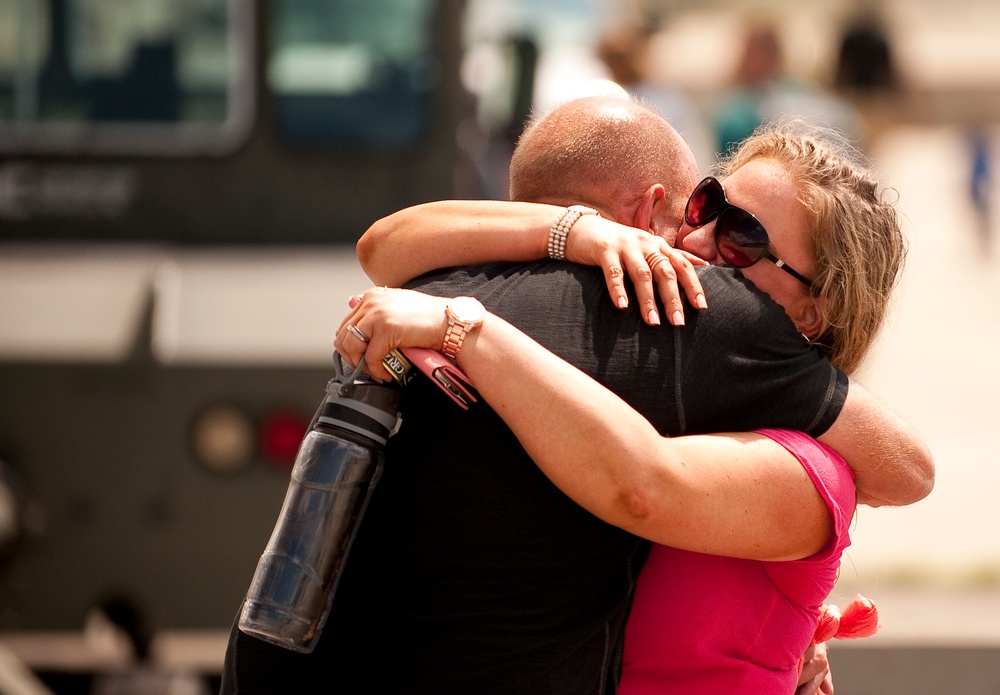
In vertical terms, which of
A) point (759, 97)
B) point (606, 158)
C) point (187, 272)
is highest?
point (606, 158)

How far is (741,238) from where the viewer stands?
1.78 m

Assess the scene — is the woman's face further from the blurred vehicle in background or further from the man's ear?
the blurred vehicle in background

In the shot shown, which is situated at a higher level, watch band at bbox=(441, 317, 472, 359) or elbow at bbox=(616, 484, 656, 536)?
watch band at bbox=(441, 317, 472, 359)

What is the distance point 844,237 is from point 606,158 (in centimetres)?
35

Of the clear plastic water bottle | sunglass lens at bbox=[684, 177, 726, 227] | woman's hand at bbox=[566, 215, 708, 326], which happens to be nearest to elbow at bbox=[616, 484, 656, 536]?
woman's hand at bbox=[566, 215, 708, 326]

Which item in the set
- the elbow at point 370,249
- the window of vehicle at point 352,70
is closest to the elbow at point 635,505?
the elbow at point 370,249

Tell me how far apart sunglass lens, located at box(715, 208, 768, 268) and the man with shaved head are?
6cm

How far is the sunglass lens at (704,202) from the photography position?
1.80 m

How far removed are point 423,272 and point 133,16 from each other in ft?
8.99

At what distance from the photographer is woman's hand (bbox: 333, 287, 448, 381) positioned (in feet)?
5.41

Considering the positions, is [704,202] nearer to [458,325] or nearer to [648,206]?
[648,206]

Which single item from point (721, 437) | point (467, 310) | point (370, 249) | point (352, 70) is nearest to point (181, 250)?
point (352, 70)

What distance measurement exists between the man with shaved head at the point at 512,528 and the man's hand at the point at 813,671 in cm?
45

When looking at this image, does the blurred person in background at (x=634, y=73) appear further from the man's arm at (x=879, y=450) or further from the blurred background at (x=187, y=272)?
the man's arm at (x=879, y=450)
